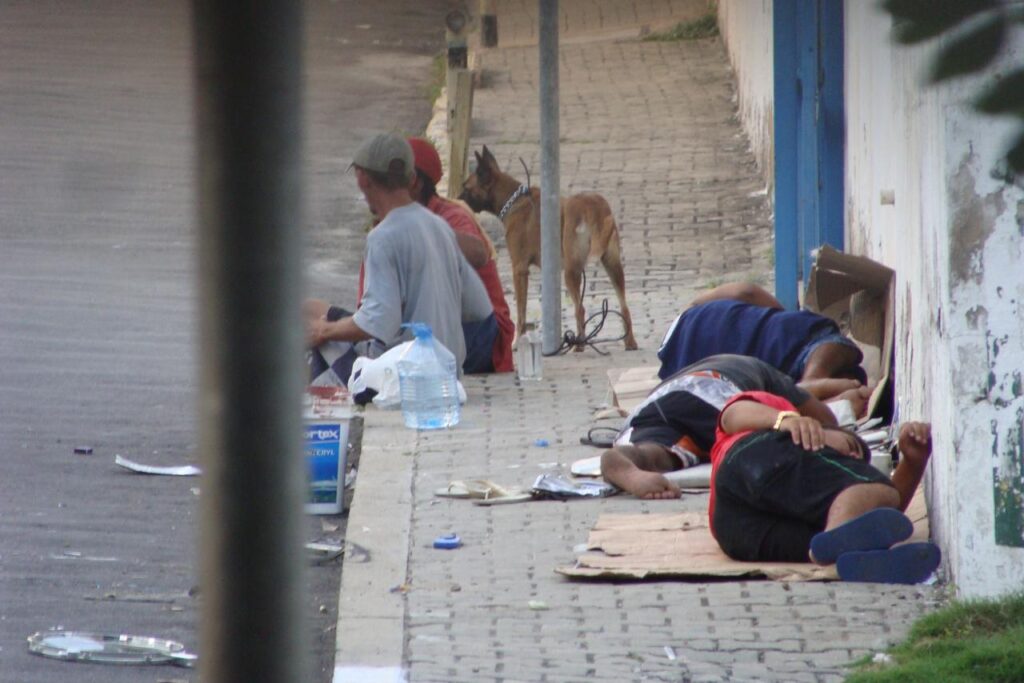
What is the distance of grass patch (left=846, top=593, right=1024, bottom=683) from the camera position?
448 cm

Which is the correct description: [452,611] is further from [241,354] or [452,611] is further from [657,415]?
[241,354]

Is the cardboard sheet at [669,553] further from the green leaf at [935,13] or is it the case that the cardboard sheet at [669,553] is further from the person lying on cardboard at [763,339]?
the green leaf at [935,13]

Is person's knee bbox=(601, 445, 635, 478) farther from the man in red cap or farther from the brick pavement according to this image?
the man in red cap

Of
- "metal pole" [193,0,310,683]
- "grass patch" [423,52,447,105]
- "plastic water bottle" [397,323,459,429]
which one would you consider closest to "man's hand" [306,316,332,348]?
"plastic water bottle" [397,323,459,429]

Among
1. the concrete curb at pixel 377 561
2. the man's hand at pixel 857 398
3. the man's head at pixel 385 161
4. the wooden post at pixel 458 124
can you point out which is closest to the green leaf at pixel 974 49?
the concrete curb at pixel 377 561

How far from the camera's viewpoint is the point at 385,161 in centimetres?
828

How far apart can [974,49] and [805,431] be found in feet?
13.3

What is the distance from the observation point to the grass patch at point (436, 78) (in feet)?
59.0

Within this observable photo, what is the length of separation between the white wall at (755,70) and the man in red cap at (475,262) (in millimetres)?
3909

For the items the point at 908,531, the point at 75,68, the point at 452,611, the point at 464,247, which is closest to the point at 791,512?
the point at 908,531

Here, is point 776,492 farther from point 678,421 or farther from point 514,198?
point 514,198

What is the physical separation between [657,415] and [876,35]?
520cm

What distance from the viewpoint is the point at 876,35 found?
182 centimetres

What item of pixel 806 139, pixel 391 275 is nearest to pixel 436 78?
pixel 806 139
